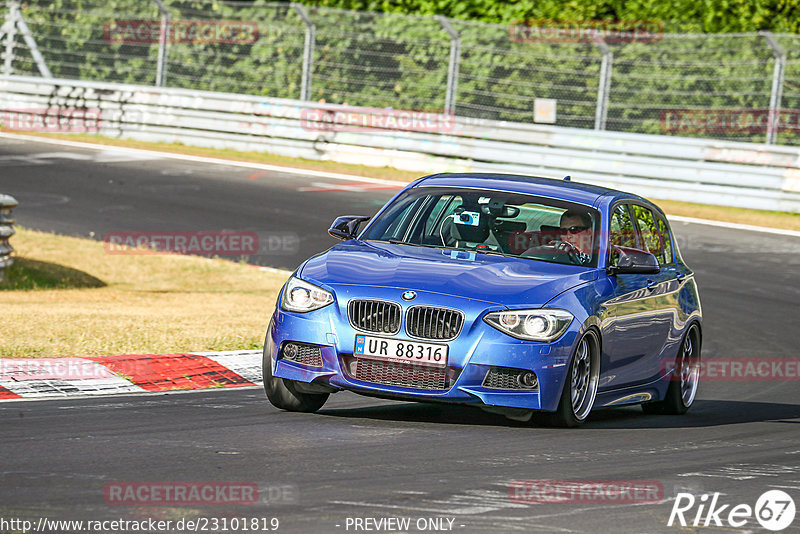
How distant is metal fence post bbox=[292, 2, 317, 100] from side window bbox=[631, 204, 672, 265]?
16.6m

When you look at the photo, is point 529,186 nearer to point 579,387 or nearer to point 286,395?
point 579,387

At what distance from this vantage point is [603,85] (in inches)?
914

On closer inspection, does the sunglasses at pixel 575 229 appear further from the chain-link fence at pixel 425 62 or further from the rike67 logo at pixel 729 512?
the chain-link fence at pixel 425 62

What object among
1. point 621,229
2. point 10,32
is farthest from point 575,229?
point 10,32

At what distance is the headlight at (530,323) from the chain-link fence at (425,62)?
15287mm

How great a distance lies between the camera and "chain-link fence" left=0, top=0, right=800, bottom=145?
22.6m

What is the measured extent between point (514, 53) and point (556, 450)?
57.3 feet

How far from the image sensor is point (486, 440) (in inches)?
298

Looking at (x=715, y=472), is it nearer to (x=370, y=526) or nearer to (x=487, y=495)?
(x=487, y=495)

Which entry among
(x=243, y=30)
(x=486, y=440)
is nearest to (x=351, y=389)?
(x=486, y=440)

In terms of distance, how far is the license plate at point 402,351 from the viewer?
7.56 m

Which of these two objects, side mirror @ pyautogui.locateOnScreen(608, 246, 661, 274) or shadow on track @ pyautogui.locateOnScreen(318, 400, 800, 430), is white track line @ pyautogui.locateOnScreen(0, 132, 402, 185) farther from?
side mirror @ pyautogui.locateOnScreen(608, 246, 661, 274)

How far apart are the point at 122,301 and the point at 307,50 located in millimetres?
12717

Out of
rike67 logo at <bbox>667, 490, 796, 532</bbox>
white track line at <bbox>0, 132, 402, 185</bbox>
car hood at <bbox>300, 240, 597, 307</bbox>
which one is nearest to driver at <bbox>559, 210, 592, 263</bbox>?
car hood at <bbox>300, 240, 597, 307</bbox>
